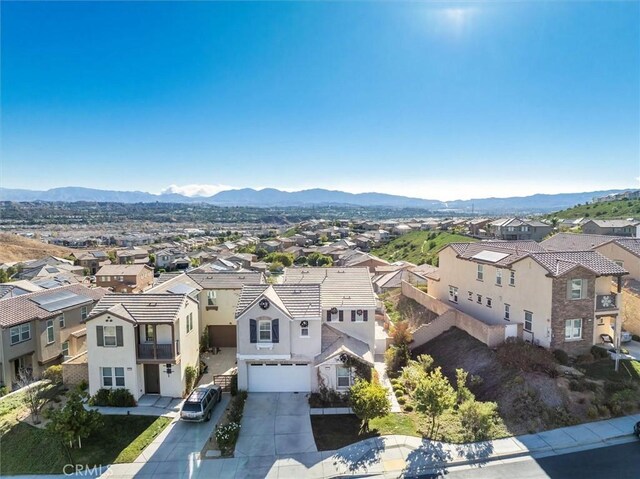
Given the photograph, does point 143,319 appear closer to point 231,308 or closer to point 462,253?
point 231,308

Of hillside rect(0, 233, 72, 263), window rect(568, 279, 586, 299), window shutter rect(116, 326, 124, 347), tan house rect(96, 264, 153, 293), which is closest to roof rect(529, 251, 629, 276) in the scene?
window rect(568, 279, 586, 299)

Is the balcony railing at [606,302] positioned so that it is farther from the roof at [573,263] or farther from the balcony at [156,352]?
the balcony at [156,352]

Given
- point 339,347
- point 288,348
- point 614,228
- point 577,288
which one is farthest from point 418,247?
point 288,348

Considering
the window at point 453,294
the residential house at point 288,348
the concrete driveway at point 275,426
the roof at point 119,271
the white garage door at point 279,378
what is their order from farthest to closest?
1. the roof at point 119,271
2. the window at point 453,294
3. the white garage door at point 279,378
4. the residential house at point 288,348
5. the concrete driveway at point 275,426

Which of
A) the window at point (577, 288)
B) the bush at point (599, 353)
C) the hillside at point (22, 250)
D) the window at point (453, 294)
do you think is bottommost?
the hillside at point (22, 250)

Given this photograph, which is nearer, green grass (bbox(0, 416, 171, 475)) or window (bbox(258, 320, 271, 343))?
green grass (bbox(0, 416, 171, 475))

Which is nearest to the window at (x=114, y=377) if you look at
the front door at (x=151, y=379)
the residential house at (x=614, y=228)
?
the front door at (x=151, y=379)

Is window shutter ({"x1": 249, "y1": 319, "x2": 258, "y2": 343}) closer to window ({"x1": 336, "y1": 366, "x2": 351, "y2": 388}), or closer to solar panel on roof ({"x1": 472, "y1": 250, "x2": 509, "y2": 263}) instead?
window ({"x1": 336, "y1": 366, "x2": 351, "y2": 388})
